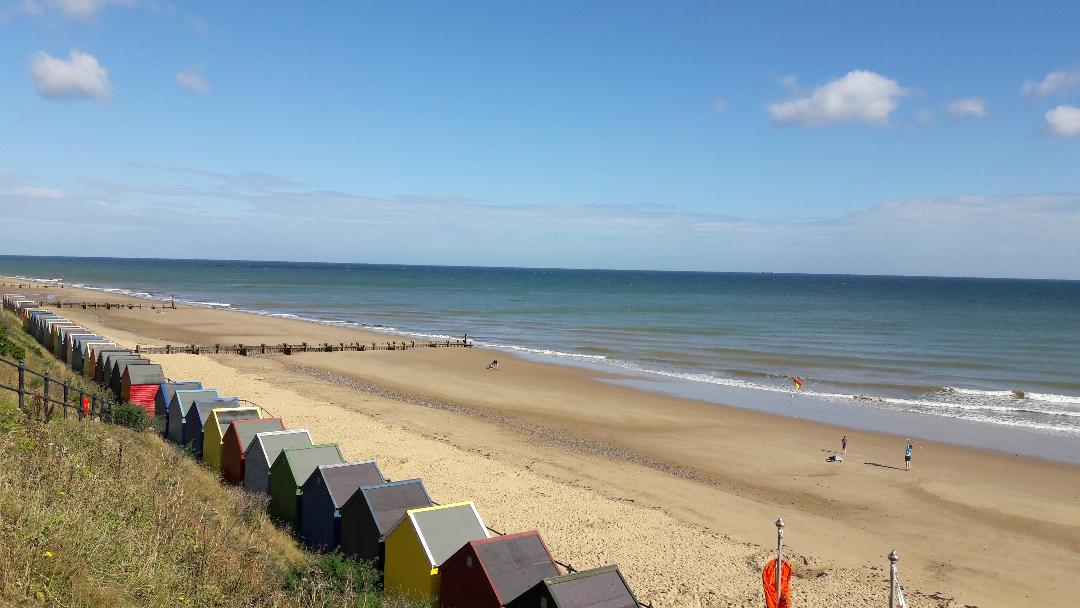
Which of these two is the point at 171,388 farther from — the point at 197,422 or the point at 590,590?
the point at 590,590

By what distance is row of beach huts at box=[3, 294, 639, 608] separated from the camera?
1045 cm

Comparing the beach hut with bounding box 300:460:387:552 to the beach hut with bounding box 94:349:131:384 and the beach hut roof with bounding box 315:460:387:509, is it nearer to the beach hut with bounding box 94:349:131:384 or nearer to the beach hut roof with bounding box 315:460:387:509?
the beach hut roof with bounding box 315:460:387:509

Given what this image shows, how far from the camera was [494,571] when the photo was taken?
34.9 ft

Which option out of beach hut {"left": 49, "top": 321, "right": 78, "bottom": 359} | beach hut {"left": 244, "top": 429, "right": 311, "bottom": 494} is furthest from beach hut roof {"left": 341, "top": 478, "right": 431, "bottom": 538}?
beach hut {"left": 49, "top": 321, "right": 78, "bottom": 359}

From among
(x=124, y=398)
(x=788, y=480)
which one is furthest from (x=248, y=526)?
(x=788, y=480)

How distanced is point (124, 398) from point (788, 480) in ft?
69.3

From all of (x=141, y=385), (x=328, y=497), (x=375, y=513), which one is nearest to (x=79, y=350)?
(x=141, y=385)

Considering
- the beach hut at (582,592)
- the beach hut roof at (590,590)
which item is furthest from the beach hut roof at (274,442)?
the beach hut roof at (590,590)

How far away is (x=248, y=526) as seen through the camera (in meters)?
13.6

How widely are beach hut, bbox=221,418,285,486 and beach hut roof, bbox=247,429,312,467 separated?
48cm

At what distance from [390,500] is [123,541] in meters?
5.63

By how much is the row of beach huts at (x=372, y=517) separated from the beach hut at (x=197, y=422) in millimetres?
28

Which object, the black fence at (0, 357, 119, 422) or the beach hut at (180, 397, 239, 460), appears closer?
the black fence at (0, 357, 119, 422)

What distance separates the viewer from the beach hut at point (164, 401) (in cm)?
2086
